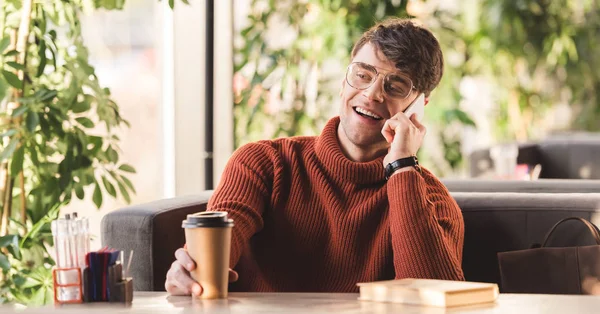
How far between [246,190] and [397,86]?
0.40 m

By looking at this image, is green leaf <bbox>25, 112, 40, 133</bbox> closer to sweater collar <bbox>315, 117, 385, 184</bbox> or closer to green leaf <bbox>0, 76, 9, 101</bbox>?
green leaf <bbox>0, 76, 9, 101</bbox>

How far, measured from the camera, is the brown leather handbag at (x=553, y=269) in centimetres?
200

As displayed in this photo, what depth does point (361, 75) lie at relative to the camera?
213 centimetres

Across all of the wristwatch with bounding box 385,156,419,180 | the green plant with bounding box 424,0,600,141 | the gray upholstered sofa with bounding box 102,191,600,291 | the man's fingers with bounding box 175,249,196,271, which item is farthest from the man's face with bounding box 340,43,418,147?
the green plant with bounding box 424,0,600,141

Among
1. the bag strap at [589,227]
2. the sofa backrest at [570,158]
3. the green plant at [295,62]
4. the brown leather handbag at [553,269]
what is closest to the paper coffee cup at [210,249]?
the brown leather handbag at [553,269]

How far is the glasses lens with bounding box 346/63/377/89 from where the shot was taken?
2125 mm

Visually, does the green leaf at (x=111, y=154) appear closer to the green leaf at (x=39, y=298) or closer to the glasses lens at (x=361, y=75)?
the green leaf at (x=39, y=298)

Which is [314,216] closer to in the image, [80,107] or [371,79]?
[371,79]

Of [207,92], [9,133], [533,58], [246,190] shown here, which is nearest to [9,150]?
[9,133]

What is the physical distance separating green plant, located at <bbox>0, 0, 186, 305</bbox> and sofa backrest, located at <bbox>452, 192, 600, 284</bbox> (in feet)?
2.97

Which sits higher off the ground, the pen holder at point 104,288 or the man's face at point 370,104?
the man's face at point 370,104

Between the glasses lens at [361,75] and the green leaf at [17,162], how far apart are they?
871mm

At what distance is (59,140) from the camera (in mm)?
2531

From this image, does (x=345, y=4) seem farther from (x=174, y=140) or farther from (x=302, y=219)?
(x=302, y=219)
